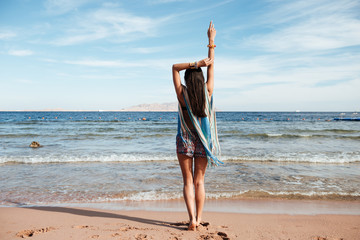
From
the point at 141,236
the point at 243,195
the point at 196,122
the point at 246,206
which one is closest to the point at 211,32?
the point at 196,122

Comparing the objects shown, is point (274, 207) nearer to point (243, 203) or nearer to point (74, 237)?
point (243, 203)

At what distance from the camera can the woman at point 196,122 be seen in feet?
10.1

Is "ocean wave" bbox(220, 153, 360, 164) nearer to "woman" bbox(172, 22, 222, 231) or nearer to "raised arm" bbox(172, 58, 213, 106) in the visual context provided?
"woman" bbox(172, 22, 222, 231)

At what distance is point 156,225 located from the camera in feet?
12.1

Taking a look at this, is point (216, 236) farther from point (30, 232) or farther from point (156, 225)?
point (30, 232)

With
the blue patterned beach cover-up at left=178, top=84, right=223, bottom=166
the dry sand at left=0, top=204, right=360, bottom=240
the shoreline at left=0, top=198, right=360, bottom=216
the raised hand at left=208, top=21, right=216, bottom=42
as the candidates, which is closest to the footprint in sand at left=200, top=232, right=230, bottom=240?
the dry sand at left=0, top=204, right=360, bottom=240

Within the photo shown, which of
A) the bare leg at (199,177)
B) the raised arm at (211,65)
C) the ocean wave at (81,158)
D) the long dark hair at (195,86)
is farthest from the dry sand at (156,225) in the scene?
the ocean wave at (81,158)

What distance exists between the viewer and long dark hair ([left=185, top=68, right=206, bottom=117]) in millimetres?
3074

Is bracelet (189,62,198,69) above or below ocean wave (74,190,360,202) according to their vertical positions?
above

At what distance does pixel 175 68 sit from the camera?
3137 millimetres

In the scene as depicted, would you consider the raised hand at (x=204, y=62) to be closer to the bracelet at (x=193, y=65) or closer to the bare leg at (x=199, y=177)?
the bracelet at (x=193, y=65)

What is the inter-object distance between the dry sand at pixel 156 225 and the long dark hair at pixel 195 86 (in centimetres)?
166

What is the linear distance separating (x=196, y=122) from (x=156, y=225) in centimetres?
165

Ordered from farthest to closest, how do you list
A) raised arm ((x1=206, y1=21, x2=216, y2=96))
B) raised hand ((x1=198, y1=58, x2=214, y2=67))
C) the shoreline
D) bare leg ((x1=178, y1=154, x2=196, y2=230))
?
the shoreline, bare leg ((x1=178, y1=154, x2=196, y2=230)), raised arm ((x1=206, y1=21, x2=216, y2=96)), raised hand ((x1=198, y1=58, x2=214, y2=67))
